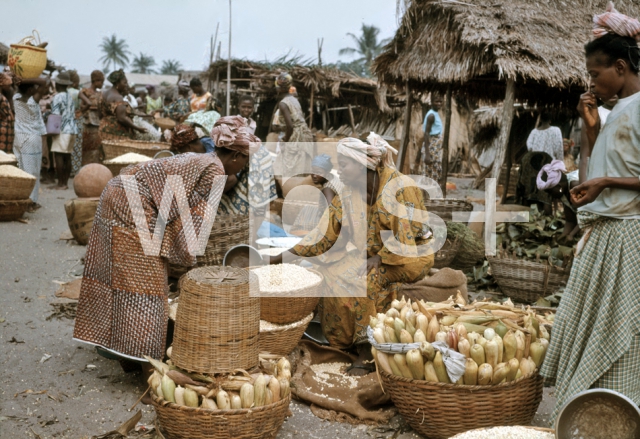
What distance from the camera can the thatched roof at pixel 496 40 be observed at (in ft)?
23.7

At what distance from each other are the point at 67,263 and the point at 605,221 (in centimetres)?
508

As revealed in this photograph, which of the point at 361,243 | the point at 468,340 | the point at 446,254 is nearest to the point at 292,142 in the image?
the point at 446,254

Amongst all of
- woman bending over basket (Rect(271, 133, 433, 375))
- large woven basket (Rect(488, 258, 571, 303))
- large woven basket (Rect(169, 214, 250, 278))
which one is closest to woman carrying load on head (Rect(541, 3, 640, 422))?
woman bending over basket (Rect(271, 133, 433, 375))

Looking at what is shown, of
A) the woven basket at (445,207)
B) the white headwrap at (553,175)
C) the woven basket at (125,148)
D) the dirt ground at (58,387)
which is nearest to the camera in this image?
the dirt ground at (58,387)

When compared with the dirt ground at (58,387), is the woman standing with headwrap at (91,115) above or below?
above

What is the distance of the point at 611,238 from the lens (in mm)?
2545

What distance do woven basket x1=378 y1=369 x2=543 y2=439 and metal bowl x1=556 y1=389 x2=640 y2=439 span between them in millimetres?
488

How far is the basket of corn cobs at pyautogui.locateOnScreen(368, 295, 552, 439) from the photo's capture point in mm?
2729

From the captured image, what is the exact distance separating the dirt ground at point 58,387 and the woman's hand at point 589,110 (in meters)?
1.55

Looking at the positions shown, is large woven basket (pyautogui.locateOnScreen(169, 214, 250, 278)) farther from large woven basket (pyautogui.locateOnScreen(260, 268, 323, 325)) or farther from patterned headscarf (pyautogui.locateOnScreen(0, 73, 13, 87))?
patterned headscarf (pyautogui.locateOnScreen(0, 73, 13, 87))

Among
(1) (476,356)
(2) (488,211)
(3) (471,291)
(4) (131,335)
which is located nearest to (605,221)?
(1) (476,356)

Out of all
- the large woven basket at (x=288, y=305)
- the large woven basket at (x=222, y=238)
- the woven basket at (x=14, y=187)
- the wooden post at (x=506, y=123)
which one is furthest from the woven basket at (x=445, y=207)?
the woven basket at (x=14, y=187)

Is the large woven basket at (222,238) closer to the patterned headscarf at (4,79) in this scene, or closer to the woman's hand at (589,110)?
the woman's hand at (589,110)

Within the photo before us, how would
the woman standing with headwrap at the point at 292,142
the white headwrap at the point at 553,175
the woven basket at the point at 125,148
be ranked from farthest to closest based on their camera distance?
the woman standing with headwrap at the point at 292,142
the woven basket at the point at 125,148
the white headwrap at the point at 553,175
